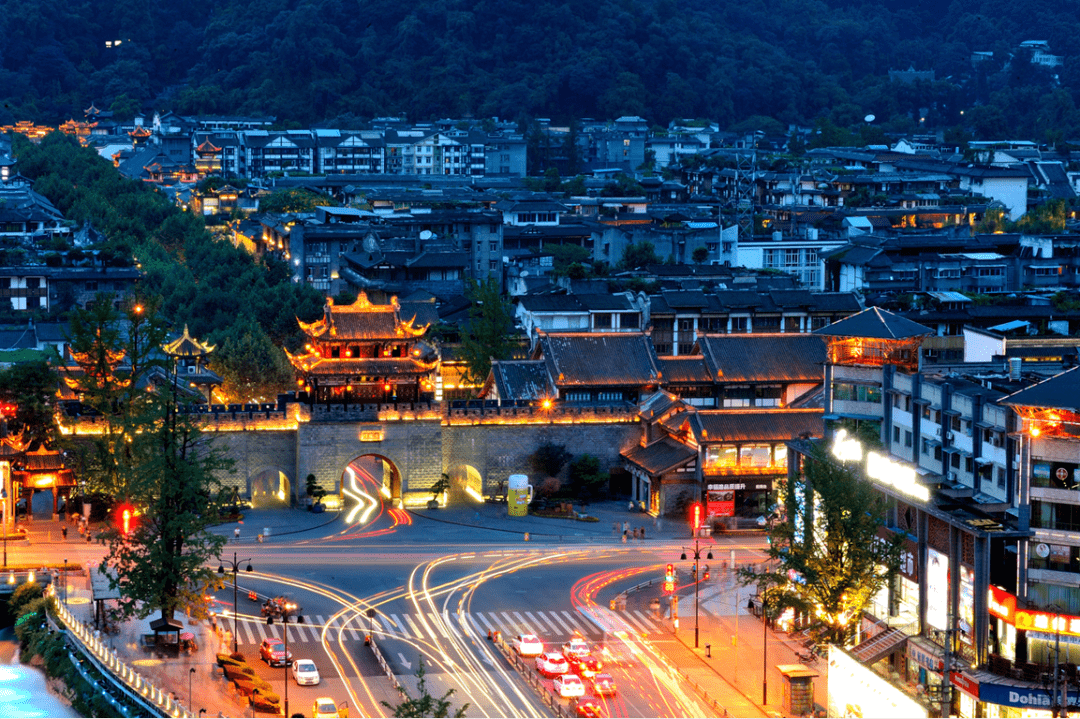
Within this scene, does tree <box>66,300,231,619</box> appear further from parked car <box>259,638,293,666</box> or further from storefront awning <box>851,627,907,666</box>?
storefront awning <box>851,627,907,666</box>

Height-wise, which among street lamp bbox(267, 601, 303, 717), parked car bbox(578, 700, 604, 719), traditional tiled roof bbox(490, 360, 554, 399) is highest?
traditional tiled roof bbox(490, 360, 554, 399)

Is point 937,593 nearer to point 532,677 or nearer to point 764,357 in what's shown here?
point 532,677

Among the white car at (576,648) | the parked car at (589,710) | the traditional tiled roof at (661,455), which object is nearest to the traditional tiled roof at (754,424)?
→ the traditional tiled roof at (661,455)

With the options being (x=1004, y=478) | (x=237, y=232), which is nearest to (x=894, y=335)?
(x=1004, y=478)

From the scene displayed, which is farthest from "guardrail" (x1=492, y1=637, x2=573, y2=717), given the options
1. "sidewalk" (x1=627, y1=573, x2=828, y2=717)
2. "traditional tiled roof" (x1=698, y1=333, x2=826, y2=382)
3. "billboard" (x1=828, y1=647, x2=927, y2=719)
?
"traditional tiled roof" (x1=698, y1=333, x2=826, y2=382)

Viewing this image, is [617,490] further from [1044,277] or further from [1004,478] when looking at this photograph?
[1044,277]

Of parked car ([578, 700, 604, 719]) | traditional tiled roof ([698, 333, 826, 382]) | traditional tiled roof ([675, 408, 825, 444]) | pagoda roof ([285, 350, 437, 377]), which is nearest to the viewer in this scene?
parked car ([578, 700, 604, 719])
